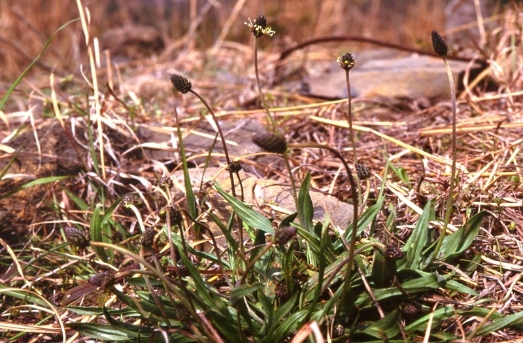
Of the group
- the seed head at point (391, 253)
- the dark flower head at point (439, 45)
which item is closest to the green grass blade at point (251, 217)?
the seed head at point (391, 253)

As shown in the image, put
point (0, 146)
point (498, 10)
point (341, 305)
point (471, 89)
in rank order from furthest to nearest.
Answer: point (498, 10)
point (471, 89)
point (0, 146)
point (341, 305)

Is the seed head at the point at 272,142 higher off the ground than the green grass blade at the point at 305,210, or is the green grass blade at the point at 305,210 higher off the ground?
the seed head at the point at 272,142

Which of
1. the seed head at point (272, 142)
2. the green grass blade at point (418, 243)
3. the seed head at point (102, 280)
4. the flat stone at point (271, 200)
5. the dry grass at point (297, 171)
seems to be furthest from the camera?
the flat stone at point (271, 200)

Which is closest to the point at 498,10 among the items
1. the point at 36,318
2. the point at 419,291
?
the point at 419,291

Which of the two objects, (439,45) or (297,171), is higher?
(439,45)

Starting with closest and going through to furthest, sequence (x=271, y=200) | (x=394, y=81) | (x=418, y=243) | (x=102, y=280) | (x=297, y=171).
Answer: (x=102, y=280) < (x=418, y=243) < (x=271, y=200) < (x=297, y=171) < (x=394, y=81)

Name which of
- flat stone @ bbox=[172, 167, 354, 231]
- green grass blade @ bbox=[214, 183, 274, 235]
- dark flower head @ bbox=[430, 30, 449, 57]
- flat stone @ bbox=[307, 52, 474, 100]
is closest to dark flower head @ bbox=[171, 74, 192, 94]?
green grass blade @ bbox=[214, 183, 274, 235]

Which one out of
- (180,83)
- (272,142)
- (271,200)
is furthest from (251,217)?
(272,142)

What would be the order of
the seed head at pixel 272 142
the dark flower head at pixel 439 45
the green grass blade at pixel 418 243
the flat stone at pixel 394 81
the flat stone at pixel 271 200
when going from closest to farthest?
1. the seed head at pixel 272 142
2. the dark flower head at pixel 439 45
3. the green grass blade at pixel 418 243
4. the flat stone at pixel 271 200
5. the flat stone at pixel 394 81

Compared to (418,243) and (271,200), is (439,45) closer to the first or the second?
(418,243)

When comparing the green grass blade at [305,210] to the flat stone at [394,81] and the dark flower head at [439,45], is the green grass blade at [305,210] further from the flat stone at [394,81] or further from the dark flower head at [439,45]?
the flat stone at [394,81]

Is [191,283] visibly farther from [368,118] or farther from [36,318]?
[368,118]
